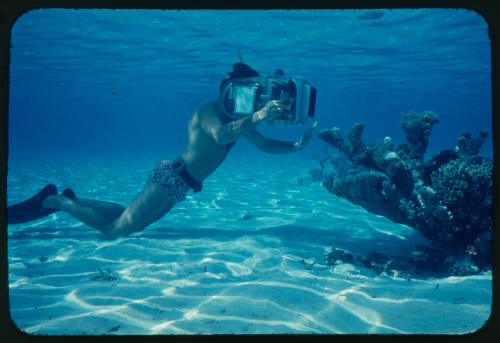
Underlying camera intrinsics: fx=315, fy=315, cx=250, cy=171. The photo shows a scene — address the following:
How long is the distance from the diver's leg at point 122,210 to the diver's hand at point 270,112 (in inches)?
97.4

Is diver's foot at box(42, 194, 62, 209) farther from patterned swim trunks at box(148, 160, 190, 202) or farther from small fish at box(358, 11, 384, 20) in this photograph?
small fish at box(358, 11, 384, 20)

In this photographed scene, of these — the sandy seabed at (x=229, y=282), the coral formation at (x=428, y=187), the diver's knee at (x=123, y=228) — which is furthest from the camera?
the diver's knee at (x=123, y=228)

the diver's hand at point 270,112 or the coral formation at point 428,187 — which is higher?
the diver's hand at point 270,112

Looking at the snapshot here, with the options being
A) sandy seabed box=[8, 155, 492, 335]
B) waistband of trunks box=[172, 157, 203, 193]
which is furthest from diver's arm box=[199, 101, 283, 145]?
sandy seabed box=[8, 155, 492, 335]

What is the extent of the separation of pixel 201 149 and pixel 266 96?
1.70 metres

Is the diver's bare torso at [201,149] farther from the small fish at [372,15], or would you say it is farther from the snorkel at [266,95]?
the small fish at [372,15]

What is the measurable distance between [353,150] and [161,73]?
27.6 metres

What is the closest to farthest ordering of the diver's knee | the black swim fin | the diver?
the diver → the diver's knee → the black swim fin

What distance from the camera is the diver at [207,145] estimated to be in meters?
5.33

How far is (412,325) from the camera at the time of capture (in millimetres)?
2908

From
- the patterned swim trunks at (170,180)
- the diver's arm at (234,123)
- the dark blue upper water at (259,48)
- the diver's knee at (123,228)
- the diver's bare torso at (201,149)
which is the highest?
the dark blue upper water at (259,48)

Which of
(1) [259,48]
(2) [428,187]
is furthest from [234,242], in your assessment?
(1) [259,48]

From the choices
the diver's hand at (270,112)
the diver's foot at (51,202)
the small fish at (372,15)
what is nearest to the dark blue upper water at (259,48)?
the small fish at (372,15)

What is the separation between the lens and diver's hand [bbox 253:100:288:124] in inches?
189
